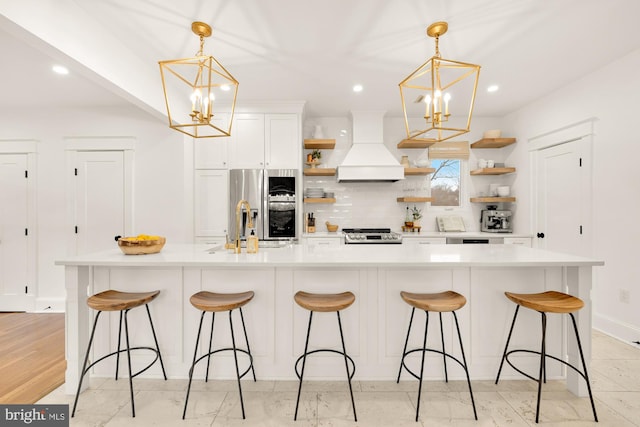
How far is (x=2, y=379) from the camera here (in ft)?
7.41

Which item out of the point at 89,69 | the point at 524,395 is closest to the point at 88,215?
the point at 89,69

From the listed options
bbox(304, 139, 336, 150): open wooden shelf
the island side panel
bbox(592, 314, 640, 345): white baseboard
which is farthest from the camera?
bbox(304, 139, 336, 150): open wooden shelf

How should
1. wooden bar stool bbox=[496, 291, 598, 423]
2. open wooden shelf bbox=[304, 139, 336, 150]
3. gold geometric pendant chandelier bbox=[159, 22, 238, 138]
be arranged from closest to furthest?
1. wooden bar stool bbox=[496, 291, 598, 423]
2. gold geometric pendant chandelier bbox=[159, 22, 238, 138]
3. open wooden shelf bbox=[304, 139, 336, 150]

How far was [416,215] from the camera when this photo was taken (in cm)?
452

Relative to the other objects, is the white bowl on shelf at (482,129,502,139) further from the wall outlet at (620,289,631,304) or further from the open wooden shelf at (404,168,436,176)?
the wall outlet at (620,289,631,304)

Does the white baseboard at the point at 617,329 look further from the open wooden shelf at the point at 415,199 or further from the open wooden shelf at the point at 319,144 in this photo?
the open wooden shelf at the point at 319,144

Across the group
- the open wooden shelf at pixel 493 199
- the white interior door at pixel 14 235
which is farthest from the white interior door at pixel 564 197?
the white interior door at pixel 14 235

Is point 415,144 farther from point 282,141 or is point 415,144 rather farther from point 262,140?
point 262,140

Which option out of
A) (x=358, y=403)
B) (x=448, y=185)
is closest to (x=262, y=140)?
(x=448, y=185)

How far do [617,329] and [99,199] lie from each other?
236 inches

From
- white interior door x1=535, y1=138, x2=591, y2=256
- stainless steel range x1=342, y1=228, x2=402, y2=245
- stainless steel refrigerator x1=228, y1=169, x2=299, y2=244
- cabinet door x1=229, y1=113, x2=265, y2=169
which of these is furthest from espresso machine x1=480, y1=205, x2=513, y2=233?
cabinet door x1=229, y1=113, x2=265, y2=169

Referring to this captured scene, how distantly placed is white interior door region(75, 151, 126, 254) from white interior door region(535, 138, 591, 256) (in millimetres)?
5465

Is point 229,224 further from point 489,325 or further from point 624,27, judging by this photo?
point 624,27

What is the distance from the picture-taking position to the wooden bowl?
6.82 ft
